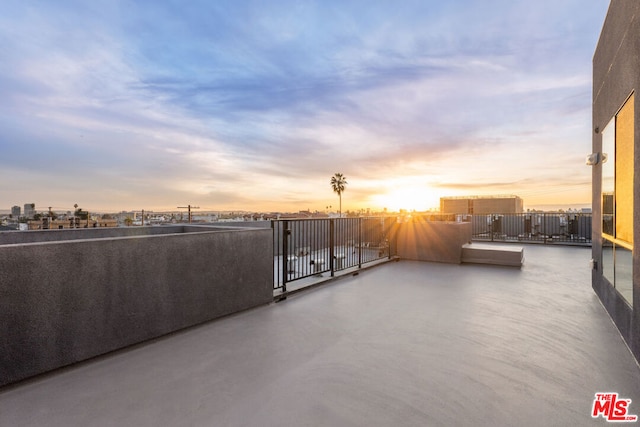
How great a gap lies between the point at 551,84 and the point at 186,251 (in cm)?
927

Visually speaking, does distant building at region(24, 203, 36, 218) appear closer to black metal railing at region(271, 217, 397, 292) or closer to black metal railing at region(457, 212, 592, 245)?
black metal railing at region(271, 217, 397, 292)

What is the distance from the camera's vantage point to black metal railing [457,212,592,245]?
1047cm

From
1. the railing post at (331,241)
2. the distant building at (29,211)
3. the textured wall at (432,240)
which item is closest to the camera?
the railing post at (331,241)

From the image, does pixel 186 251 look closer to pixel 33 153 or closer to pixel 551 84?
pixel 551 84

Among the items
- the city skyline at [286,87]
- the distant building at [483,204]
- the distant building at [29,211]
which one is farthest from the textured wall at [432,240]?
the distant building at [29,211]

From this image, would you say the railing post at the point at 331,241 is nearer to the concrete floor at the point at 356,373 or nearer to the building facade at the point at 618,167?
the concrete floor at the point at 356,373

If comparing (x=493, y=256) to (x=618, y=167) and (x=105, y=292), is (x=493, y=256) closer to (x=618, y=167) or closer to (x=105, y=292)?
(x=618, y=167)

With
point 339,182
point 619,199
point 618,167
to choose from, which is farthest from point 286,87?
point 339,182

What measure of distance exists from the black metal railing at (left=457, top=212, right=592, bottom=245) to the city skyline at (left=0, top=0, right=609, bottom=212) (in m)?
2.23

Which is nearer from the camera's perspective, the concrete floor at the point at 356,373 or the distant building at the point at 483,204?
the concrete floor at the point at 356,373

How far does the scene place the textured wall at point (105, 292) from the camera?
6.26 ft

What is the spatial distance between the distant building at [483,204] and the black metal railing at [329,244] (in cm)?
1059

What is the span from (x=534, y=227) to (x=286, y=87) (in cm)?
1140

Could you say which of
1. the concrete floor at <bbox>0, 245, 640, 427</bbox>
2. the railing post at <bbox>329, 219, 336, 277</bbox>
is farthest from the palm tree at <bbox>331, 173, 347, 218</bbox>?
the concrete floor at <bbox>0, 245, 640, 427</bbox>
